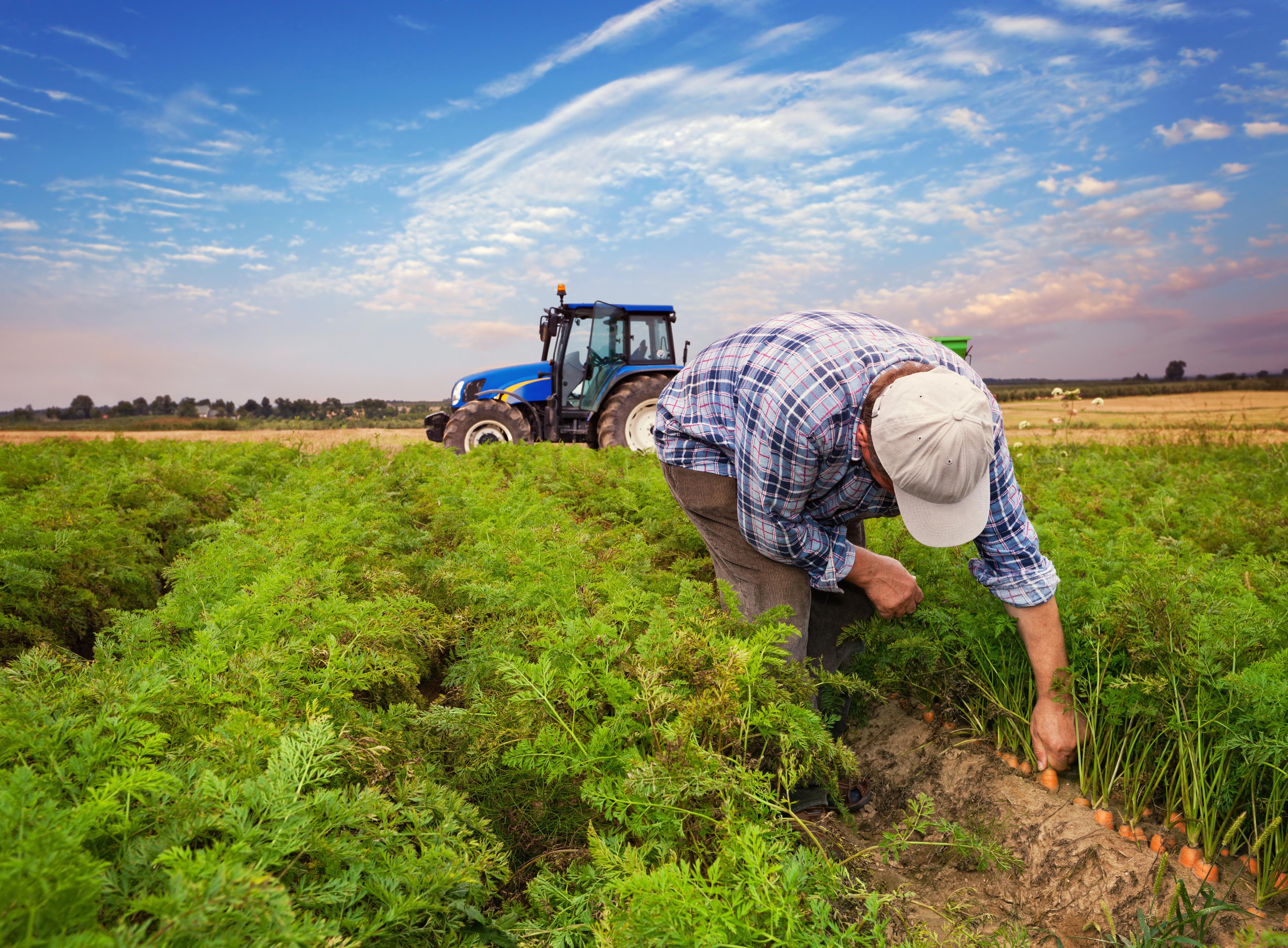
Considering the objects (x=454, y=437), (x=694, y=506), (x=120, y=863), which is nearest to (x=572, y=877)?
(x=120, y=863)

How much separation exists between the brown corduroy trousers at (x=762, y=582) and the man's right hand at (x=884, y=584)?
15 centimetres

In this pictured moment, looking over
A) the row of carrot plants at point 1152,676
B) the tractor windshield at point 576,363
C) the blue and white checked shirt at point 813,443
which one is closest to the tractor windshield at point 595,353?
the tractor windshield at point 576,363

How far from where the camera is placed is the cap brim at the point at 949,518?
258cm

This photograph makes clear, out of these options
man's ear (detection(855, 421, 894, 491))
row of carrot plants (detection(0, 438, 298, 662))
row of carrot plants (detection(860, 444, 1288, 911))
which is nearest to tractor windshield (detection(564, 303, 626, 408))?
row of carrot plants (detection(0, 438, 298, 662))

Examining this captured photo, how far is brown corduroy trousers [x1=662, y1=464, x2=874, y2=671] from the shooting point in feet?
10.9

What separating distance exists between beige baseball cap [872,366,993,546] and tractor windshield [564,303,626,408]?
9.93m

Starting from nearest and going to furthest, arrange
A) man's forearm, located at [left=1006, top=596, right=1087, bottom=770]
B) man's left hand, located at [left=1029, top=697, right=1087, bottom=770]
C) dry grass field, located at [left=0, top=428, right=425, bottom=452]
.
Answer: man's forearm, located at [left=1006, top=596, right=1087, bottom=770] → man's left hand, located at [left=1029, top=697, right=1087, bottom=770] → dry grass field, located at [left=0, top=428, right=425, bottom=452]

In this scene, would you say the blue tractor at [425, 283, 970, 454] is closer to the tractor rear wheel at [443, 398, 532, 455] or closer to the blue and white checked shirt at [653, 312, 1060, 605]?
the tractor rear wheel at [443, 398, 532, 455]

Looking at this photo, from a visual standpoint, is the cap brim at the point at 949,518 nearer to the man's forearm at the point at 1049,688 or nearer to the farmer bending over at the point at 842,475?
the farmer bending over at the point at 842,475

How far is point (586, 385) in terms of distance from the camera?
41.3 ft

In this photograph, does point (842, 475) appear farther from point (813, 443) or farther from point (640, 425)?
point (640, 425)

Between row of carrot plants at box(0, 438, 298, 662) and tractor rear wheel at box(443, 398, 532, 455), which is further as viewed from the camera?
tractor rear wheel at box(443, 398, 532, 455)

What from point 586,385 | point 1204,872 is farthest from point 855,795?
point 586,385

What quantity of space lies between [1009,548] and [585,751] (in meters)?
1.81
